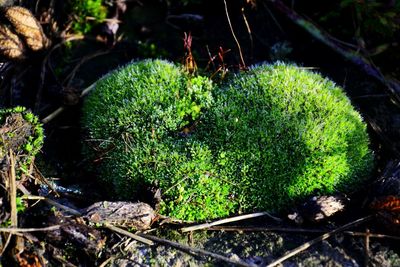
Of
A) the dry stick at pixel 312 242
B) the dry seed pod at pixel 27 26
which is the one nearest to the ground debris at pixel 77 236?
the dry stick at pixel 312 242

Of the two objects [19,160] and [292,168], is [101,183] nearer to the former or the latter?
[19,160]

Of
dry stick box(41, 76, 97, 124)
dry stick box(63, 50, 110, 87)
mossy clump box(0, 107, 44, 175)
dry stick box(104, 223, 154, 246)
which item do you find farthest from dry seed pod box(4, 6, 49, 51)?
dry stick box(104, 223, 154, 246)

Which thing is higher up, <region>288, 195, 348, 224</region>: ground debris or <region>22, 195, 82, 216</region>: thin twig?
<region>288, 195, 348, 224</region>: ground debris

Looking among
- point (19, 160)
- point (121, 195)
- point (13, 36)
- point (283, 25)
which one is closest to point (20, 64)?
point (13, 36)

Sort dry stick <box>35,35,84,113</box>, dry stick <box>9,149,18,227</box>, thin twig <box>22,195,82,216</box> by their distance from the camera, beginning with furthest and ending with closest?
1. dry stick <box>35,35,84,113</box>
2. thin twig <box>22,195,82,216</box>
3. dry stick <box>9,149,18,227</box>

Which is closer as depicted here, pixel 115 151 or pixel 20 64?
pixel 115 151

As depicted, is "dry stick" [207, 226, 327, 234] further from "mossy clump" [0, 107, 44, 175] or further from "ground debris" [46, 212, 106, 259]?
"mossy clump" [0, 107, 44, 175]

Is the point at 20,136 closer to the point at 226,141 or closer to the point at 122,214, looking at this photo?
the point at 122,214
